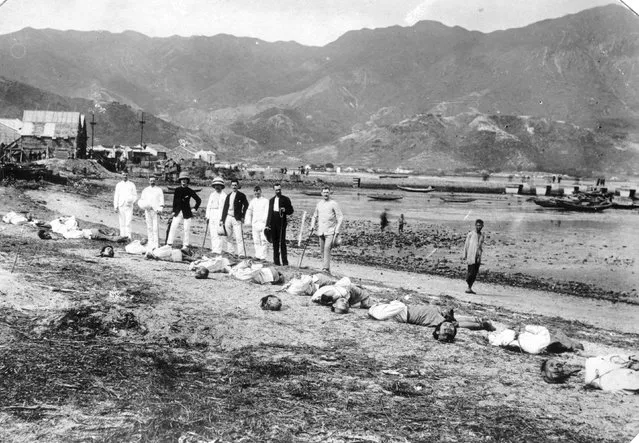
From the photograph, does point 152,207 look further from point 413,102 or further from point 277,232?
point 413,102

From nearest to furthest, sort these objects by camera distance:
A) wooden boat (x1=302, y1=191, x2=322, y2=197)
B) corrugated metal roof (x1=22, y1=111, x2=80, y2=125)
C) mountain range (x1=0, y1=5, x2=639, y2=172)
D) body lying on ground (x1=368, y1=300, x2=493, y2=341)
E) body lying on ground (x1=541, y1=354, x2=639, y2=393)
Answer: body lying on ground (x1=541, y1=354, x2=639, y2=393) < body lying on ground (x1=368, y1=300, x2=493, y2=341) < wooden boat (x1=302, y1=191, x2=322, y2=197) < corrugated metal roof (x1=22, y1=111, x2=80, y2=125) < mountain range (x1=0, y1=5, x2=639, y2=172)

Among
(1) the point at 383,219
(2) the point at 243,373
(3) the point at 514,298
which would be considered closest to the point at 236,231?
(3) the point at 514,298

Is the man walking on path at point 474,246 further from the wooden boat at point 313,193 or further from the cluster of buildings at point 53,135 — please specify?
the cluster of buildings at point 53,135

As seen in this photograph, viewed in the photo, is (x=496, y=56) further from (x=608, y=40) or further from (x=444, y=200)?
(x=444, y=200)

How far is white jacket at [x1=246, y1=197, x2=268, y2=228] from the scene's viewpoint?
12.7 meters

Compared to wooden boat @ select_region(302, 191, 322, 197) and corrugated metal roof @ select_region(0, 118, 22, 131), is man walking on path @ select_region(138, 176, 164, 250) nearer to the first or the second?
wooden boat @ select_region(302, 191, 322, 197)

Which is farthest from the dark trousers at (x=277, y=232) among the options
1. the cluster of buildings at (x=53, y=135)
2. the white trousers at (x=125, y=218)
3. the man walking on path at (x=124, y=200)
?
the cluster of buildings at (x=53, y=135)

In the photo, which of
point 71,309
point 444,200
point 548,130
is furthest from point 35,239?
point 548,130

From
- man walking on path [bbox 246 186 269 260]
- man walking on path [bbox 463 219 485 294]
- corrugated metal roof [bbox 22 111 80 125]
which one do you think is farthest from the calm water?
corrugated metal roof [bbox 22 111 80 125]

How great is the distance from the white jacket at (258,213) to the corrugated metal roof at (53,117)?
56.7 m

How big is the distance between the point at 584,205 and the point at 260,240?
4132cm

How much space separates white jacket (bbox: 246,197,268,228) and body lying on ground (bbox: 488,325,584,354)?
660 cm

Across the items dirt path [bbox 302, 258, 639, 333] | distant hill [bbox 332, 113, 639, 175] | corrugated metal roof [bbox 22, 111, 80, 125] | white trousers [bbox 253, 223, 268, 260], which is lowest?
dirt path [bbox 302, 258, 639, 333]

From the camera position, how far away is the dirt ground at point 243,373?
457 cm
